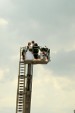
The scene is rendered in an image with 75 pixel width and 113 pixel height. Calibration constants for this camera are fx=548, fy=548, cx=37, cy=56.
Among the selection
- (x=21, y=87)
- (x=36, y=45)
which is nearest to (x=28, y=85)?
(x=21, y=87)

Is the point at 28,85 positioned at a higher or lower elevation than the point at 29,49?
lower

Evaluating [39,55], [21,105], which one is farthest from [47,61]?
[21,105]

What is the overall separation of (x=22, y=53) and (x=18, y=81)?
2184 millimetres

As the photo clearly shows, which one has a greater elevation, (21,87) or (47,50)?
(47,50)

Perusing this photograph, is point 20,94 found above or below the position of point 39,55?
below

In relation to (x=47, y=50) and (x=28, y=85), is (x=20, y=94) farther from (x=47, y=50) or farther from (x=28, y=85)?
(x=47, y=50)

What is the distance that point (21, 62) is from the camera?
4222cm

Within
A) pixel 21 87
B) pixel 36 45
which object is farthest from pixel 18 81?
pixel 36 45

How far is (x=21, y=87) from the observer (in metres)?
42.3

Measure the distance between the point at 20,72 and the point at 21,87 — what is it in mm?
1168

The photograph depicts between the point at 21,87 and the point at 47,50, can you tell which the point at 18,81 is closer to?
the point at 21,87

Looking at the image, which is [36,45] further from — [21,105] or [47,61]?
[21,105]

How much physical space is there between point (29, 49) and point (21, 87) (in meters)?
3.04

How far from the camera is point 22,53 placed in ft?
138
